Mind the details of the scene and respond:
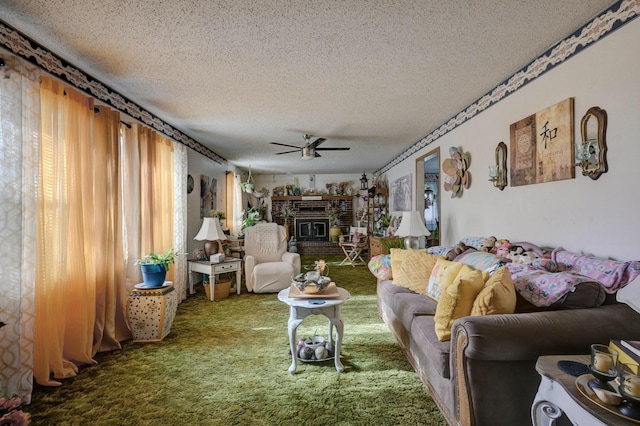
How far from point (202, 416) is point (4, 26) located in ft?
9.15

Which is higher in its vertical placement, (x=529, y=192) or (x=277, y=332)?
(x=529, y=192)

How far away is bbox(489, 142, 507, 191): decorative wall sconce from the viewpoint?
2.89 metres

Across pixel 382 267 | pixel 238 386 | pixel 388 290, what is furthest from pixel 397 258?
pixel 238 386

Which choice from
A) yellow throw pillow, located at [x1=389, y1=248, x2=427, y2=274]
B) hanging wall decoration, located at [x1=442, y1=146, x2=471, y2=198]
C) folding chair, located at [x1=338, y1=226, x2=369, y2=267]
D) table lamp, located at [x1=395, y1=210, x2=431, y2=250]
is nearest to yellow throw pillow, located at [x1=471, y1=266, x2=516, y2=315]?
yellow throw pillow, located at [x1=389, y1=248, x2=427, y2=274]

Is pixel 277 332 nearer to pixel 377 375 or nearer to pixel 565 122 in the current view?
pixel 377 375

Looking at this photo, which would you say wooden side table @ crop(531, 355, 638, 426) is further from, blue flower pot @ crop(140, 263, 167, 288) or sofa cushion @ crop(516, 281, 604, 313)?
blue flower pot @ crop(140, 263, 167, 288)

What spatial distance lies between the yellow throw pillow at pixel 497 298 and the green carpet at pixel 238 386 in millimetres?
711

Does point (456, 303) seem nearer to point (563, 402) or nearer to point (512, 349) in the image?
point (512, 349)

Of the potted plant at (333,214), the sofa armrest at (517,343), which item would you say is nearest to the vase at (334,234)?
the potted plant at (333,214)

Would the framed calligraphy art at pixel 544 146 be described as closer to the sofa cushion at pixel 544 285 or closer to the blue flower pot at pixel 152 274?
the sofa cushion at pixel 544 285

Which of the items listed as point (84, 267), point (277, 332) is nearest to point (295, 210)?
point (277, 332)

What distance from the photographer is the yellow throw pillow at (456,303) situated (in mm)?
1771

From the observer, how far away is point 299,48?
224 cm

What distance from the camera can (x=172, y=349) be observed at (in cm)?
273
